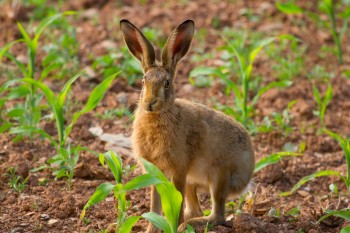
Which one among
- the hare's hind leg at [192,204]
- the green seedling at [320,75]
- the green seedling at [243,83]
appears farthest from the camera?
the green seedling at [320,75]

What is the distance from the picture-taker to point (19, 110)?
6520 millimetres

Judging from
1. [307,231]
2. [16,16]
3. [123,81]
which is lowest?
[307,231]

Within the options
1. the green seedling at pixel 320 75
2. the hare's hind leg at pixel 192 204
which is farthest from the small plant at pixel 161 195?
the green seedling at pixel 320 75

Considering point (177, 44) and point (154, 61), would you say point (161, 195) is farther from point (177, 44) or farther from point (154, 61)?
point (177, 44)

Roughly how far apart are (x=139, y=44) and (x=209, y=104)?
2446 millimetres

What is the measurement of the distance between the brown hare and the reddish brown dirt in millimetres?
280

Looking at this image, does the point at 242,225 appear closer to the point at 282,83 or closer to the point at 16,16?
the point at 282,83

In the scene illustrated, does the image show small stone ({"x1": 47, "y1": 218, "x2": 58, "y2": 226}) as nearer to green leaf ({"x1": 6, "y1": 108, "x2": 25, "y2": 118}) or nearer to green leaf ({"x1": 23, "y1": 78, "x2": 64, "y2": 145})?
green leaf ({"x1": 23, "y1": 78, "x2": 64, "y2": 145})

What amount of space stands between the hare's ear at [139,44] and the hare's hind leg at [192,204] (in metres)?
1.01

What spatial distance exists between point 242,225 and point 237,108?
2.64 meters

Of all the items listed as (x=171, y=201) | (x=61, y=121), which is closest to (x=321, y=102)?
(x=61, y=121)

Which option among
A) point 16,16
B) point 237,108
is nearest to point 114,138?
point 237,108

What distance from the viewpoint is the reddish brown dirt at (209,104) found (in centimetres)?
544

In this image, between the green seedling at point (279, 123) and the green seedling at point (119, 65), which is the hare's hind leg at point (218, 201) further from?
the green seedling at point (119, 65)
